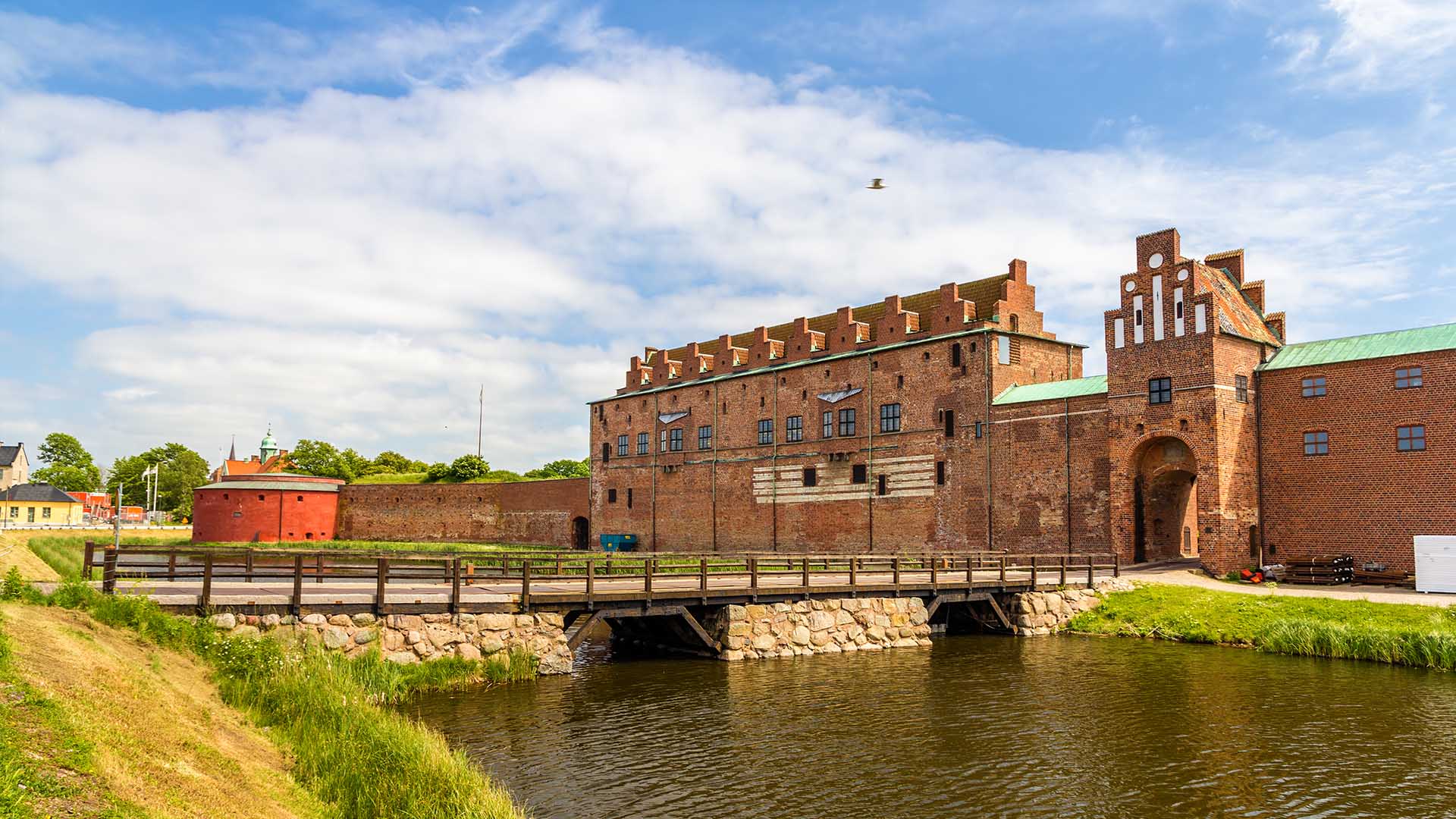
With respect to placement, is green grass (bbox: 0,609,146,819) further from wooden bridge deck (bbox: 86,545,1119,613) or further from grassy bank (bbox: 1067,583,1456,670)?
grassy bank (bbox: 1067,583,1456,670)

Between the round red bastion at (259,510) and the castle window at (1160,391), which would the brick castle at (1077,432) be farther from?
the round red bastion at (259,510)

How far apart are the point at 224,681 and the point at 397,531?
48.5m

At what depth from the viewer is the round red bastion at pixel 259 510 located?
181ft

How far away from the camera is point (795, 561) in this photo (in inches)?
843

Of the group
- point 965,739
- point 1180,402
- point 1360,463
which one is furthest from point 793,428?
point 965,739

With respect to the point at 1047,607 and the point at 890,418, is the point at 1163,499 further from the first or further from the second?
the point at 1047,607

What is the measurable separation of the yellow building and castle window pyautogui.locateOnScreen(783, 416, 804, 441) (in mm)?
53336

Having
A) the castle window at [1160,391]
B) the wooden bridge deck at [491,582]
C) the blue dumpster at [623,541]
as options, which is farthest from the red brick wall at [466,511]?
the castle window at [1160,391]

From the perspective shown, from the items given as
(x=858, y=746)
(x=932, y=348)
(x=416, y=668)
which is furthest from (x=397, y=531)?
(x=858, y=746)

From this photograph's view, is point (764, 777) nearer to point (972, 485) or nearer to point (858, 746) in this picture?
point (858, 746)

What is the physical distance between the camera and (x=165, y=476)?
9844 cm

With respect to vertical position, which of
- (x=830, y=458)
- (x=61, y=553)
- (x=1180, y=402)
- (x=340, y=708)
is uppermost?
(x=1180, y=402)

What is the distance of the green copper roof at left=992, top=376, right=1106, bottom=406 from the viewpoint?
104ft

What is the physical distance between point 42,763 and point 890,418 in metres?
33.1
